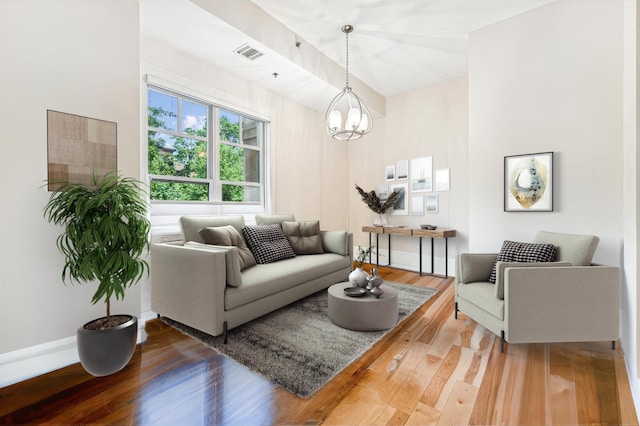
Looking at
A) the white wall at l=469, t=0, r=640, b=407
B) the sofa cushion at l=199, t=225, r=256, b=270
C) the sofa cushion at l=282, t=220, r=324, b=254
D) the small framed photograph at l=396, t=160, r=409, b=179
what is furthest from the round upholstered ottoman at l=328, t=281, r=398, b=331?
the small framed photograph at l=396, t=160, r=409, b=179

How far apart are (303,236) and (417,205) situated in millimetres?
2151

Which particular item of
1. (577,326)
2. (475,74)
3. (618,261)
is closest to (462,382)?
(577,326)

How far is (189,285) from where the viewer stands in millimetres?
2379

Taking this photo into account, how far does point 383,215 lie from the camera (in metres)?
5.06

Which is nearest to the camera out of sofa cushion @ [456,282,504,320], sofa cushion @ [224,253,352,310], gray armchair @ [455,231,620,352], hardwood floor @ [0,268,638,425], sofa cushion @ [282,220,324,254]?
hardwood floor @ [0,268,638,425]

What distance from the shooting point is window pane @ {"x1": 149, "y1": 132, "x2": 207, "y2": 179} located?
10.1ft

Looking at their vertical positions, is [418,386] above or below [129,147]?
below

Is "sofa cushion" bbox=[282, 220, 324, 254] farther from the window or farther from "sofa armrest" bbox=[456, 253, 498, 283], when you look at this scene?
"sofa armrest" bbox=[456, 253, 498, 283]

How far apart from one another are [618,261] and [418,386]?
2.27m

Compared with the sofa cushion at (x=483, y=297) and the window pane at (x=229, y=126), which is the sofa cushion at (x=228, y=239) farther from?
the sofa cushion at (x=483, y=297)

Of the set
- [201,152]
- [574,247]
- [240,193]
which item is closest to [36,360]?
[201,152]

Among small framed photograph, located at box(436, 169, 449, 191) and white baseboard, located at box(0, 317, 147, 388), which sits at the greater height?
small framed photograph, located at box(436, 169, 449, 191)

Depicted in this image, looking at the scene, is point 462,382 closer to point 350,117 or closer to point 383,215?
point 350,117

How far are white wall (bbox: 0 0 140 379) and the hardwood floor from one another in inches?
16.3
